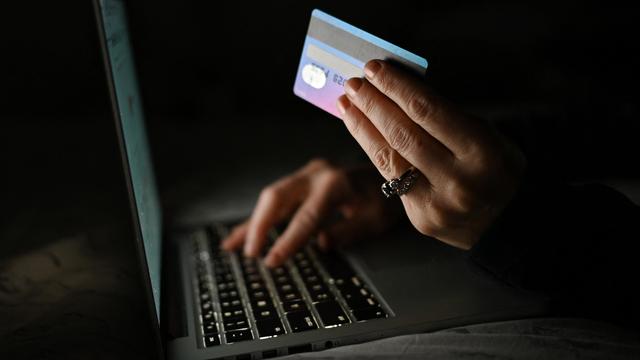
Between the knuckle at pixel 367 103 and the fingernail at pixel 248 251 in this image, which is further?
the fingernail at pixel 248 251

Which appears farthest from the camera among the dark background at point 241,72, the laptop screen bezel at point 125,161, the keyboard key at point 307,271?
the dark background at point 241,72

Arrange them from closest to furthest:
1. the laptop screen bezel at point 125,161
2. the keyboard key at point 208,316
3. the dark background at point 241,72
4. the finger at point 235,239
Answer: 1. the laptop screen bezel at point 125,161
2. the keyboard key at point 208,316
3. the finger at point 235,239
4. the dark background at point 241,72

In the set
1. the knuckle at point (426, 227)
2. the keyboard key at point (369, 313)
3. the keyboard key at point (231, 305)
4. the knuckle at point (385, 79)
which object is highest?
the keyboard key at point (231, 305)

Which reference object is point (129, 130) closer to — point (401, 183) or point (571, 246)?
point (401, 183)

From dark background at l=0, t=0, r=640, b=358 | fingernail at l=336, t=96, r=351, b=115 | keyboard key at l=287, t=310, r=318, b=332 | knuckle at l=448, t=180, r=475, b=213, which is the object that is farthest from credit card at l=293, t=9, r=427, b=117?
dark background at l=0, t=0, r=640, b=358

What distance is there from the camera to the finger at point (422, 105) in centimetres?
57

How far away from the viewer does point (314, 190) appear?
3.07 feet

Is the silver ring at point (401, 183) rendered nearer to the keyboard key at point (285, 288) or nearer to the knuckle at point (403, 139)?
the knuckle at point (403, 139)

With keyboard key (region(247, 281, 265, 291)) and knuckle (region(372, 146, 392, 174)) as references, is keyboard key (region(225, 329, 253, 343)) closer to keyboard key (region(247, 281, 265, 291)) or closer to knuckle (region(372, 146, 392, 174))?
keyboard key (region(247, 281, 265, 291))

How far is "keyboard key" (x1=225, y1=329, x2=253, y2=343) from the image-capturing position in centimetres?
62

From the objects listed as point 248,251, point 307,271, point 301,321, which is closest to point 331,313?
point 301,321

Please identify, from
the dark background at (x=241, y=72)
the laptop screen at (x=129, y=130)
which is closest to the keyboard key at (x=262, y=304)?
the laptop screen at (x=129, y=130)

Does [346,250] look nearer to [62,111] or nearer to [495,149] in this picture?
[495,149]

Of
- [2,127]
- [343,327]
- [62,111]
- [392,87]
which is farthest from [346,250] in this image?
[62,111]
